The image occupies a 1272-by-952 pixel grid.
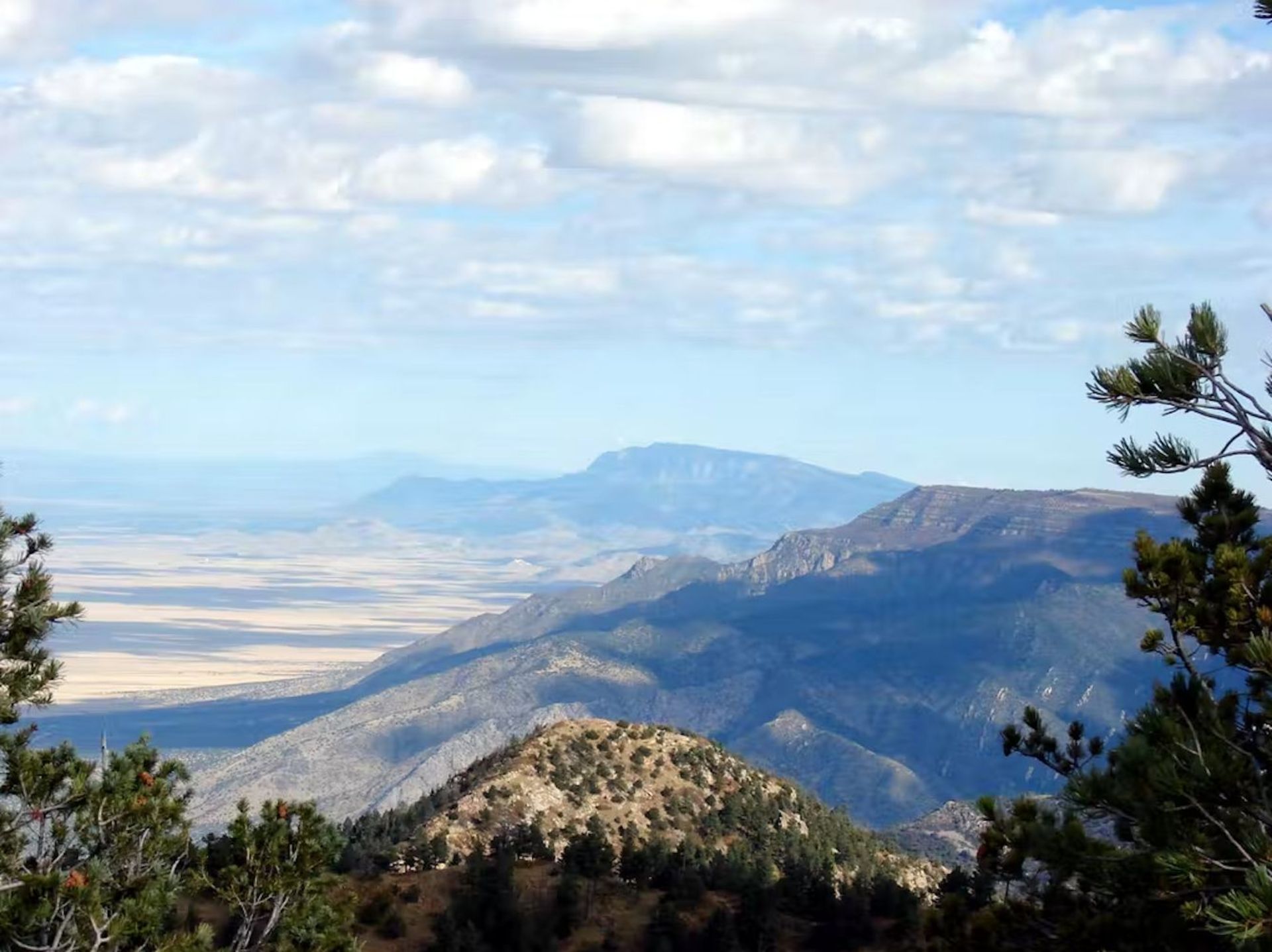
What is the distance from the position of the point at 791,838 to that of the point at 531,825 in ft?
58.0

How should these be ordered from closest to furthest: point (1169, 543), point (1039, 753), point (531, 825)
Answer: point (1169, 543)
point (1039, 753)
point (531, 825)

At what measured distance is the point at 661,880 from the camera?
6034 cm

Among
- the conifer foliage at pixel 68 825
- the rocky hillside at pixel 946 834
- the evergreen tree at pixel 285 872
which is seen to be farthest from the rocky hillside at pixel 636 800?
the conifer foliage at pixel 68 825

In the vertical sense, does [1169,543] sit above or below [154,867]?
above

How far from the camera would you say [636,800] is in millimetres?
85562

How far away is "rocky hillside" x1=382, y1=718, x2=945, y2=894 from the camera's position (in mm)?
77188

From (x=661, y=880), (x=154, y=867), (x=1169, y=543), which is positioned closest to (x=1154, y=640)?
(x=1169, y=543)

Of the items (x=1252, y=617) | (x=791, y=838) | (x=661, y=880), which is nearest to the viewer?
(x=1252, y=617)

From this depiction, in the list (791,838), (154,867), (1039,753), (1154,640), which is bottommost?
(791,838)

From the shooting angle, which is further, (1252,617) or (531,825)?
(531,825)

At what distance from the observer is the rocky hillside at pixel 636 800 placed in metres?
77.2

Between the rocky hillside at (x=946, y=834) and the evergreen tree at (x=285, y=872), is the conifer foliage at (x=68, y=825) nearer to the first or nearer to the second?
the evergreen tree at (x=285, y=872)

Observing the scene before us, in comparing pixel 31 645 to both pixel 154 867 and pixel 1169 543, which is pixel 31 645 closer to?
pixel 154 867

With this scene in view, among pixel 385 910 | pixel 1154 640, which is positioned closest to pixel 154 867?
pixel 1154 640
